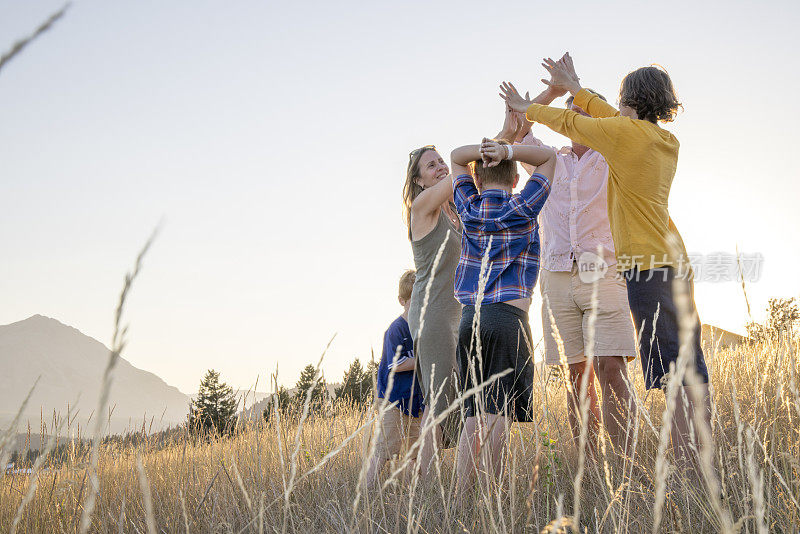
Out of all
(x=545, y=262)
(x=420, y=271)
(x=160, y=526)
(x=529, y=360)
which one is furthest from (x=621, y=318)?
(x=160, y=526)

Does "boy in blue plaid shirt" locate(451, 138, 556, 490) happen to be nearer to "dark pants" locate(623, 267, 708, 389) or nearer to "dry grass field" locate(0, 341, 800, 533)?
"dry grass field" locate(0, 341, 800, 533)

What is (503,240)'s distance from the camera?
252 centimetres

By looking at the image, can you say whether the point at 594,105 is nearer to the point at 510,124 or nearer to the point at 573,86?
the point at 573,86

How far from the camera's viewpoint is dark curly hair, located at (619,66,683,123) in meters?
2.53

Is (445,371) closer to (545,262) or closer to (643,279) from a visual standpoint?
(545,262)

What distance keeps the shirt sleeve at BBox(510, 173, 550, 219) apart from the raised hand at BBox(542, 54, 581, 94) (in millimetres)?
756

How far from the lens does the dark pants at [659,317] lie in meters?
2.29

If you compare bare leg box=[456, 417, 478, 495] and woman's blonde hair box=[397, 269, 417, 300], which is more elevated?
woman's blonde hair box=[397, 269, 417, 300]

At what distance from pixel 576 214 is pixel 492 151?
0.84 meters

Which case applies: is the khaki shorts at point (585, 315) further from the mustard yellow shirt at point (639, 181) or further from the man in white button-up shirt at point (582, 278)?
the mustard yellow shirt at point (639, 181)

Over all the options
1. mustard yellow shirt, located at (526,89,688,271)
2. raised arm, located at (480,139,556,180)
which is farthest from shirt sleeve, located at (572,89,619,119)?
raised arm, located at (480,139,556,180)

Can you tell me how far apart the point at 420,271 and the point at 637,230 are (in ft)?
3.76

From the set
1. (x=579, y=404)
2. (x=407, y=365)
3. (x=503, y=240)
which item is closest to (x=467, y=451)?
(x=579, y=404)

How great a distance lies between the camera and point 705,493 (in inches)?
75.5
